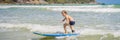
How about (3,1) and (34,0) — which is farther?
(34,0)

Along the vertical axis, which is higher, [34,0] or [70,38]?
[70,38]

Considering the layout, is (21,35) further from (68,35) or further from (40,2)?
(40,2)

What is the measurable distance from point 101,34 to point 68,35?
7.65 ft

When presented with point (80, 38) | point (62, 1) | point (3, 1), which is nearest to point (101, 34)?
point (80, 38)

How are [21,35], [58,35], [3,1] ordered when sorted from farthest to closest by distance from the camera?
[3,1] → [21,35] → [58,35]

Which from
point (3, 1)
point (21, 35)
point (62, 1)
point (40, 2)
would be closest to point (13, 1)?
point (3, 1)

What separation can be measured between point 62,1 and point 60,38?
158 m

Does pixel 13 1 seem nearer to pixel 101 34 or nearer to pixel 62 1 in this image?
pixel 62 1

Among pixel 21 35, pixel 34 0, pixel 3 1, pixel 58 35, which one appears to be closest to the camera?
pixel 58 35

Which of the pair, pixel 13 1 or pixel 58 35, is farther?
pixel 13 1

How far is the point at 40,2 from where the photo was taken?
492 feet

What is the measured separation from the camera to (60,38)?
13.5 metres

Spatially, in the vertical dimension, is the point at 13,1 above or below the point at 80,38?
below

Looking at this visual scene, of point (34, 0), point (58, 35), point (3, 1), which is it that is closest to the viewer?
point (58, 35)
